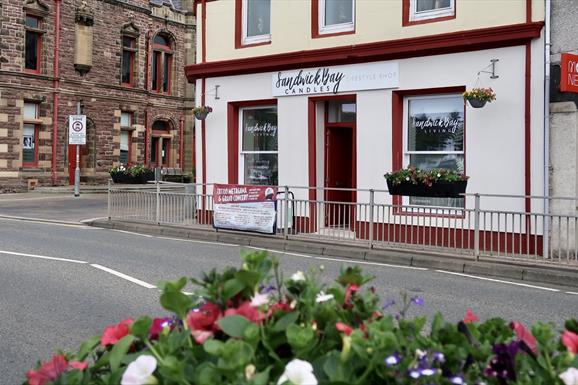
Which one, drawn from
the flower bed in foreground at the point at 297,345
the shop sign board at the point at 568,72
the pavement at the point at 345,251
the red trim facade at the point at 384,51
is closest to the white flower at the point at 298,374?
the flower bed in foreground at the point at 297,345

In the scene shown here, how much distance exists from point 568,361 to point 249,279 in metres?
1.08

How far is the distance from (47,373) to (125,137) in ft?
116

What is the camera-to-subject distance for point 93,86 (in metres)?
34.0

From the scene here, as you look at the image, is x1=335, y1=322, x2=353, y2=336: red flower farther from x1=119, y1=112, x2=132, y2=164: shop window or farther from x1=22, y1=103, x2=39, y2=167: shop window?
x1=119, y1=112, x2=132, y2=164: shop window

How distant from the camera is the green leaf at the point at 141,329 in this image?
2.27m

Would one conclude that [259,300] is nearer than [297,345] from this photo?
No

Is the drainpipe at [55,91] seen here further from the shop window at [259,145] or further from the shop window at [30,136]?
the shop window at [259,145]

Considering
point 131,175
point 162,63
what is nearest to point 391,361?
point 131,175

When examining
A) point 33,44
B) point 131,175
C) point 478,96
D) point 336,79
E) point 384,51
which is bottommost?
point 131,175

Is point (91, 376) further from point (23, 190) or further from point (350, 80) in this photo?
point (23, 190)

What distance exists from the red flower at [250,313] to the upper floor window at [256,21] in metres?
15.0

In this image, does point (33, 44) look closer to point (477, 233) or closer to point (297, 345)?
point (477, 233)

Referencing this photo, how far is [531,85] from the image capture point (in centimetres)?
1229

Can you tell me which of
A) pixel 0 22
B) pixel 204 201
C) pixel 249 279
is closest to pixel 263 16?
pixel 204 201
